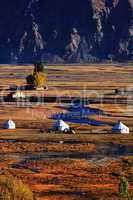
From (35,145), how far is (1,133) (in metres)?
9.43

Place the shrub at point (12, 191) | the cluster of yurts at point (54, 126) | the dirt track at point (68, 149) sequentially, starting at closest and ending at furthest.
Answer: the shrub at point (12, 191), the dirt track at point (68, 149), the cluster of yurts at point (54, 126)

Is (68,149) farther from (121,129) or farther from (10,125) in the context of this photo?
(10,125)

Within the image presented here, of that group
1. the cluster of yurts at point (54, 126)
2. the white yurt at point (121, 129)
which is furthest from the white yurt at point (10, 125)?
the white yurt at point (121, 129)

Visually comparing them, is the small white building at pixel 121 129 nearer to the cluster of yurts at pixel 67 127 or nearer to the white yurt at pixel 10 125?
the cluster of yurts at pixel 67 127

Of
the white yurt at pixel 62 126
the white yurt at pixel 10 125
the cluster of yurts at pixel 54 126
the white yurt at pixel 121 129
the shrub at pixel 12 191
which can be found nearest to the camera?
the shrub at pixel 12 191

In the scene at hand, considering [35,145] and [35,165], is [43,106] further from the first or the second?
[35,165]

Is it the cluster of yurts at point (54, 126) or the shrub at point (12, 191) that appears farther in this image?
the cluster of yurts at point (54, 126)

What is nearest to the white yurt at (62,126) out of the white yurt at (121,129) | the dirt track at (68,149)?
the dirt track at (68,149)

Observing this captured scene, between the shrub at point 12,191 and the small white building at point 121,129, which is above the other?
the shrub at point 12,191

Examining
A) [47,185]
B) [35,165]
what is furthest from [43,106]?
[47,185]

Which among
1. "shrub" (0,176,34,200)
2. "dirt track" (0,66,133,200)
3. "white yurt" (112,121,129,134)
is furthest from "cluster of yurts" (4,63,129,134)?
"shrub" (0,176,34,200)

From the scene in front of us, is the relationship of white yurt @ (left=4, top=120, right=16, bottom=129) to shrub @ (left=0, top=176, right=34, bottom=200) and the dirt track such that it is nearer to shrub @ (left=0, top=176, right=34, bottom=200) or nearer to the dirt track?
the dirt track

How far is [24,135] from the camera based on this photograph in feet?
224

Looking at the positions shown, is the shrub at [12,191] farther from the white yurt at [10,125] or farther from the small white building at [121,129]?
the white yurt at [10,125]
